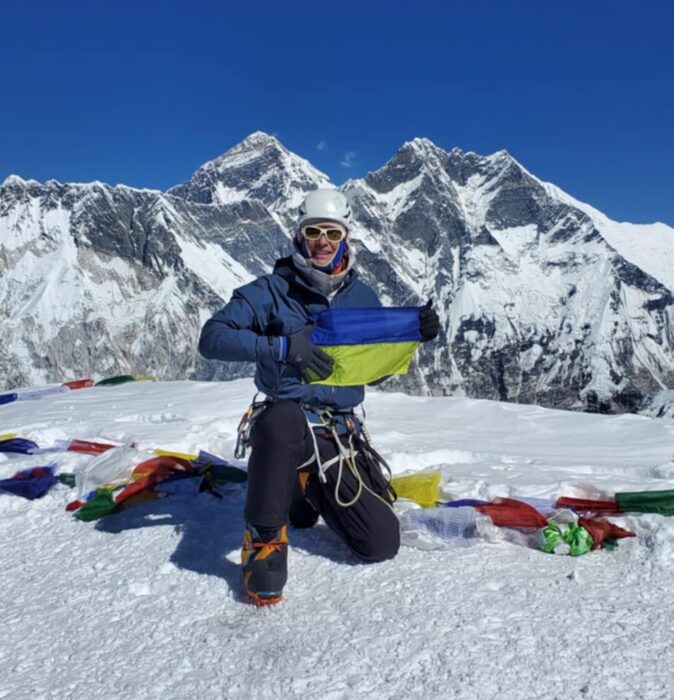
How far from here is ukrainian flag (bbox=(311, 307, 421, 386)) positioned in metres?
4.54

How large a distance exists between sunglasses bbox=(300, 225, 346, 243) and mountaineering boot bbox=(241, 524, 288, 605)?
1.93m

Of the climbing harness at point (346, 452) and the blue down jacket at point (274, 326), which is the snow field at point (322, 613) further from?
the blue down jacket at point (274, 326)

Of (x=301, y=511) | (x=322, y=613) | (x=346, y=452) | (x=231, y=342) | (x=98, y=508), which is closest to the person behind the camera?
(x=322, y=613)

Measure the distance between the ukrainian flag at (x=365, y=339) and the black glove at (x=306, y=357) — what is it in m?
0.13

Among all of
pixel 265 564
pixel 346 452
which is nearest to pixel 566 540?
pixel 346 452

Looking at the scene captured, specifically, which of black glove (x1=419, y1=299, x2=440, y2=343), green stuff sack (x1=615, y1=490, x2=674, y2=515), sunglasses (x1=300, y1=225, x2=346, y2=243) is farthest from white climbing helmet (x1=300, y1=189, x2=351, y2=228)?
green stuff sack (x1=615, y1=490, x2=674, y2=515)

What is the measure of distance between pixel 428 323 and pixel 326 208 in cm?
107

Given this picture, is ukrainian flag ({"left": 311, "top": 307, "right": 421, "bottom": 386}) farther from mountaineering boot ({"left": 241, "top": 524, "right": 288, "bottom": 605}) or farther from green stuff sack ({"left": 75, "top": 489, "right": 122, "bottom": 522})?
green stuff sack ({"left": 75, "top": 489, "right": 122, "bottom": 522})

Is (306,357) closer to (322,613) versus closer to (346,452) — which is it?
(346,452)

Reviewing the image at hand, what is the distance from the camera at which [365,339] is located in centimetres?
463

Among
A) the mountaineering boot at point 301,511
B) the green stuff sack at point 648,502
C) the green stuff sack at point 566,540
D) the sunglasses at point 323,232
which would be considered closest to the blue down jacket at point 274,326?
the sunglasses at point 323,232

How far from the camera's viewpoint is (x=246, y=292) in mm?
4430

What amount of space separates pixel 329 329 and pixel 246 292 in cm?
61

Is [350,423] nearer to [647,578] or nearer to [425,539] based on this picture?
[425,539]
